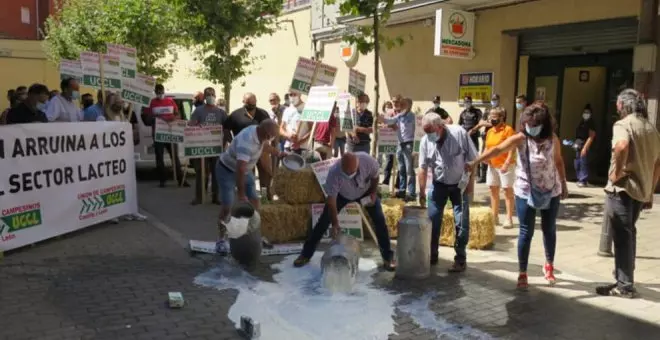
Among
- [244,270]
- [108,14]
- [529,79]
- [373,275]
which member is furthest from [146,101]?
[108,14]

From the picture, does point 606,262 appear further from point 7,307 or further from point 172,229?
point 7,307

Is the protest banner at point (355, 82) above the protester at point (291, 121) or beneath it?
above

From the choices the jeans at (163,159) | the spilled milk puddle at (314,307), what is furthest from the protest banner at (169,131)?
the spilled milk puddle at (314,307)

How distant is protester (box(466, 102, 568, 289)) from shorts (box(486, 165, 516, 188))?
2.49m

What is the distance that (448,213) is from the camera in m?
7.50

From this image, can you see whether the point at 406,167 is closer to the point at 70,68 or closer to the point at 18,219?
the point at 18,219

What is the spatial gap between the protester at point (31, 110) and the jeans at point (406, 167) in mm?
5741

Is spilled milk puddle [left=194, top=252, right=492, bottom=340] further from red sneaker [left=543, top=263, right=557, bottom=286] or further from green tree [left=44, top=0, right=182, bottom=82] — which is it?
green tree [left=44, top=0, right=182, bottom=82]

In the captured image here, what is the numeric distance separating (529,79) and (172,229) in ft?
31.3

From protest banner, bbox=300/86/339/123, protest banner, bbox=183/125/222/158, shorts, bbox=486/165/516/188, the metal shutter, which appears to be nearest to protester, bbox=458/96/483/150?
the metal shutter

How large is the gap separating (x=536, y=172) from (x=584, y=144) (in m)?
7.66

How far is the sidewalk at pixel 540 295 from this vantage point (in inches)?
192

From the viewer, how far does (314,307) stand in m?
5.21

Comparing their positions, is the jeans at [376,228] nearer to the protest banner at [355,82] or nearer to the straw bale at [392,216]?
the straw bale at [392,216]
